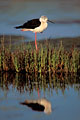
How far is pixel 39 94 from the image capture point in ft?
22.7

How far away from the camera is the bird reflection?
19.0ft

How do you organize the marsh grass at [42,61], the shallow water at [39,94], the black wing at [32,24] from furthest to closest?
1. the black wing at [32,24]
2. the marsh grass at [42,61]
3. the shallow water at [39,94]

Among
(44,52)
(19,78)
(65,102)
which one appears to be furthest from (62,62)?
(65,102)

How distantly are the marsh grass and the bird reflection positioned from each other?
3.05 m

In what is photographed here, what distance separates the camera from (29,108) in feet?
19.4

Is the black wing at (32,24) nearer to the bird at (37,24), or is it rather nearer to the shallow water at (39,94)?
the bird at (37,24)

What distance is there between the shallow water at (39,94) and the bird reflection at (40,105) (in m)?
0.07

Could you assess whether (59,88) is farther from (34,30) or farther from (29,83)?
(34,30)

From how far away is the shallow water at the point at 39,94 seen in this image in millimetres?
5500

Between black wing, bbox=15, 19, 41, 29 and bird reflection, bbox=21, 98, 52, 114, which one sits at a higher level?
black wing, bbox=15, 19, 41, 29

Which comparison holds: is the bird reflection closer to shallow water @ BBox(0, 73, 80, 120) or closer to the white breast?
shallow water @ BBox(0, 73, 80, 120)

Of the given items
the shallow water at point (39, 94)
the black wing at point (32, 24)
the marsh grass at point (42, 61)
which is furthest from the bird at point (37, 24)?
the shallow water at point (39, 94)

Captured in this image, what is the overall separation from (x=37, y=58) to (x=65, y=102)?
346 cm

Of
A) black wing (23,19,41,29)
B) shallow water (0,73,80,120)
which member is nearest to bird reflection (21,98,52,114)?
shallow water (0,73,80,120)
